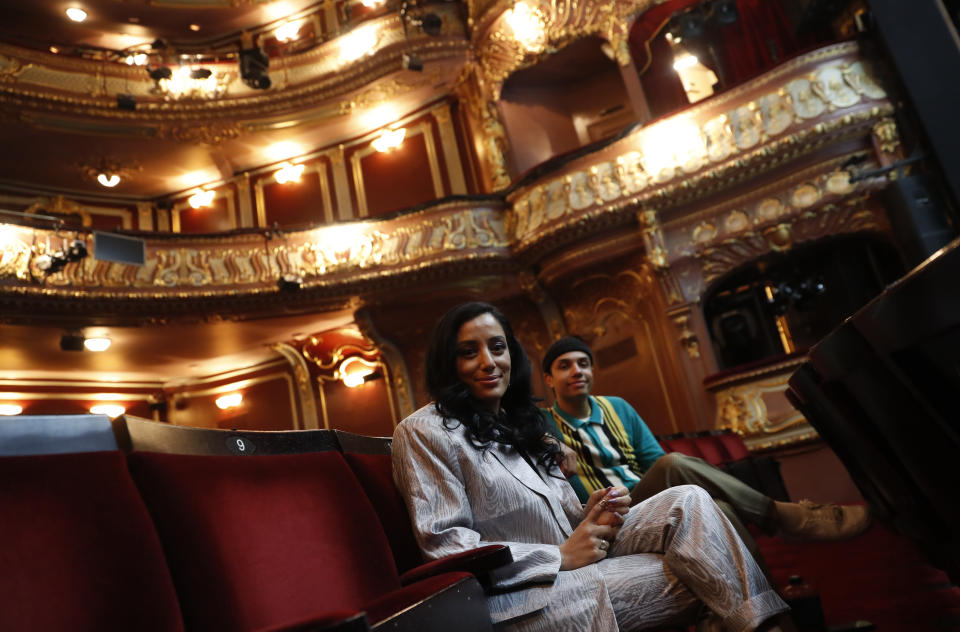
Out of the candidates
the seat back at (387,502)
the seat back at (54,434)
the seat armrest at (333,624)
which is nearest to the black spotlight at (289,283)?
the seat back at (387,502)

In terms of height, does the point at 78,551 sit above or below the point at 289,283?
below

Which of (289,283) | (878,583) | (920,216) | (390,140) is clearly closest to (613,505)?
(878,583)

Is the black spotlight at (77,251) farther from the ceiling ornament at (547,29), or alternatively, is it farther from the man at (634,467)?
the man at (634,467)

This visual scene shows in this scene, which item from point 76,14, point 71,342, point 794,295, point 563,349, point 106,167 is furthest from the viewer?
point 76,14

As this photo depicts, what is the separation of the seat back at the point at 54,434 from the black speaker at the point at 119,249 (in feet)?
22.2

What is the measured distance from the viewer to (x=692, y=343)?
22.4ft

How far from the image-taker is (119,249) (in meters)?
7.28

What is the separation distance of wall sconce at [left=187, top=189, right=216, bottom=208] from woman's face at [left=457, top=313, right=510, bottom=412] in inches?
381

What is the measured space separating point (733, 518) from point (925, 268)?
1.11 m

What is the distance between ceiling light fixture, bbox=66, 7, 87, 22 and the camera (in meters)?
9.71

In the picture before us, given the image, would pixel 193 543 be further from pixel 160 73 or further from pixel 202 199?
pixel 202 199

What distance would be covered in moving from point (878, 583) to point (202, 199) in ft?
32.7

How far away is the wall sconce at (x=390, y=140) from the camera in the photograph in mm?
9859

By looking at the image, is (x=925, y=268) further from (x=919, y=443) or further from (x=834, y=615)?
(x=834, y=615)
